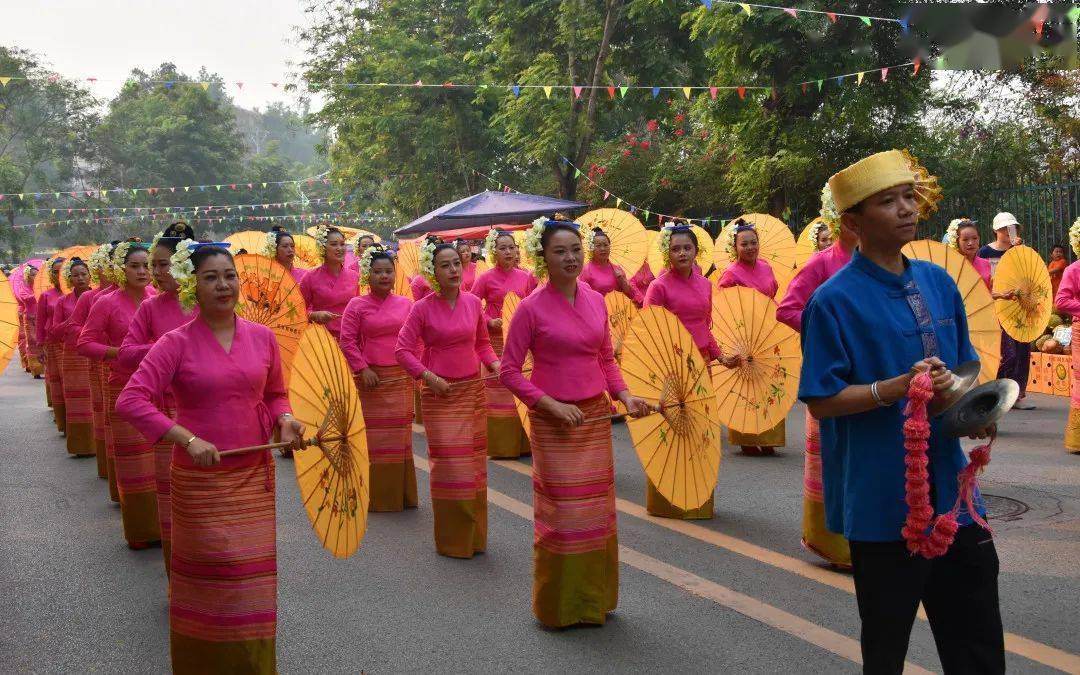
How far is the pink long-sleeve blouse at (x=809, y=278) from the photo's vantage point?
19.9 ft

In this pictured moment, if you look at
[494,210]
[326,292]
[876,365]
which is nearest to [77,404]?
[326,292]

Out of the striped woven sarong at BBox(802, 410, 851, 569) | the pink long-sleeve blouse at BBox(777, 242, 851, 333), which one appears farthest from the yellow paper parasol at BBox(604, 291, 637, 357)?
the striped woven sarong at BBox(802, 410, 851, 569)

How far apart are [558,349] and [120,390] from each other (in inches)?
144

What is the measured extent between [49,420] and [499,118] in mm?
13350

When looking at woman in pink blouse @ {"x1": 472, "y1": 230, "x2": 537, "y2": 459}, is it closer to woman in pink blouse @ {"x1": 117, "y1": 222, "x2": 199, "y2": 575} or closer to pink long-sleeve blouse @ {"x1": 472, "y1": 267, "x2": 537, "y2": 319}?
pink long-sleeve blouse @ {"x1": 472, "y1": 267, "x2": 537, "y2": 319}

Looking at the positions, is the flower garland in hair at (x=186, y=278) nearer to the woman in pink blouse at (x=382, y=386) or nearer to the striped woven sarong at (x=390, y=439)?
the woman in pink blouse at (x=382, y=386)

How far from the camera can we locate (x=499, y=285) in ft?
35.4

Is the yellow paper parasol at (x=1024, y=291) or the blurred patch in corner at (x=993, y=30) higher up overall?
the blurred patch in corner at (x=993, y=30)

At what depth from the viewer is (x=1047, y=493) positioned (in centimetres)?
771

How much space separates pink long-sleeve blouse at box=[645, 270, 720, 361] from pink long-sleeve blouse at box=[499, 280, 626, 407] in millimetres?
2922

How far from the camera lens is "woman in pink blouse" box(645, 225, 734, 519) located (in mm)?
8234

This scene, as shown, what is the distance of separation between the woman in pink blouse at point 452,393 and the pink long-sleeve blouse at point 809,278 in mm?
1958

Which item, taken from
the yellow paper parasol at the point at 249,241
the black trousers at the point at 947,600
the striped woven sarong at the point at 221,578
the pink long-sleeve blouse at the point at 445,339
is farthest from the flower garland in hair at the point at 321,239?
the black trousers at the point at 947,600

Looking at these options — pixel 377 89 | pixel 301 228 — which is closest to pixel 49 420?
pixel 377 89
